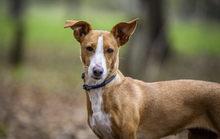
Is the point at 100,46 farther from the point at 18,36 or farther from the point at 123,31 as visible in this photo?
the point at 18,36

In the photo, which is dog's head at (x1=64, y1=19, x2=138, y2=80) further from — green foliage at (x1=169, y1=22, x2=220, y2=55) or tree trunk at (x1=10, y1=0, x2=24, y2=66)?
green foliage at (x1=169, y1=22, x2=220, y2=55)

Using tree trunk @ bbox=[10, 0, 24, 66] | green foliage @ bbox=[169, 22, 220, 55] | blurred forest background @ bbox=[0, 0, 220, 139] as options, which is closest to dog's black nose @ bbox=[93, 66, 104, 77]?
blurred forest background @ bbox=[0, 0, 220, 139]

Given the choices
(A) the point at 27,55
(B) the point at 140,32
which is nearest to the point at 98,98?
(B) the point at 140,32

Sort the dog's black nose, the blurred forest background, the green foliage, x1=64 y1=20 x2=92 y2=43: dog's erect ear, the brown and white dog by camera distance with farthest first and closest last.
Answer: the green foliage < the blurred forest background < x1=64 y1=20 x2=92 y2=43: dog's erect ear < the brown and white dog < the dog's black nose

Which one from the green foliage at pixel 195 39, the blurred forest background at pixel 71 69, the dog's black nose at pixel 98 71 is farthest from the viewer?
the green foliage at pixel 195 39

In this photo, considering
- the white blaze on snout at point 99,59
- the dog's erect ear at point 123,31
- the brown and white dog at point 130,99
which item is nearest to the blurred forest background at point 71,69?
the dog's erect ear at point 123,31

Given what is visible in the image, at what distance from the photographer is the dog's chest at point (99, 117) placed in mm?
4691

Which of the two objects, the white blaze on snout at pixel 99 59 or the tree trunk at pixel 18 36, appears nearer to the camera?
the white blaze on snout at pixel 99 59

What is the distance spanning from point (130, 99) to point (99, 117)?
1.79 feet

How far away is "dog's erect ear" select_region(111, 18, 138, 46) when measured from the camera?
4.80 metres

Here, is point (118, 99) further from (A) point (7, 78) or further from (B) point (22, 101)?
(A) point (7, 78)

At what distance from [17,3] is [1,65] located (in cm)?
309

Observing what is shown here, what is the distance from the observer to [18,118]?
7.98 m

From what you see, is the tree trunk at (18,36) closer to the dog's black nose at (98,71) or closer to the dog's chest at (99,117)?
the dog's chest at (99,117)
